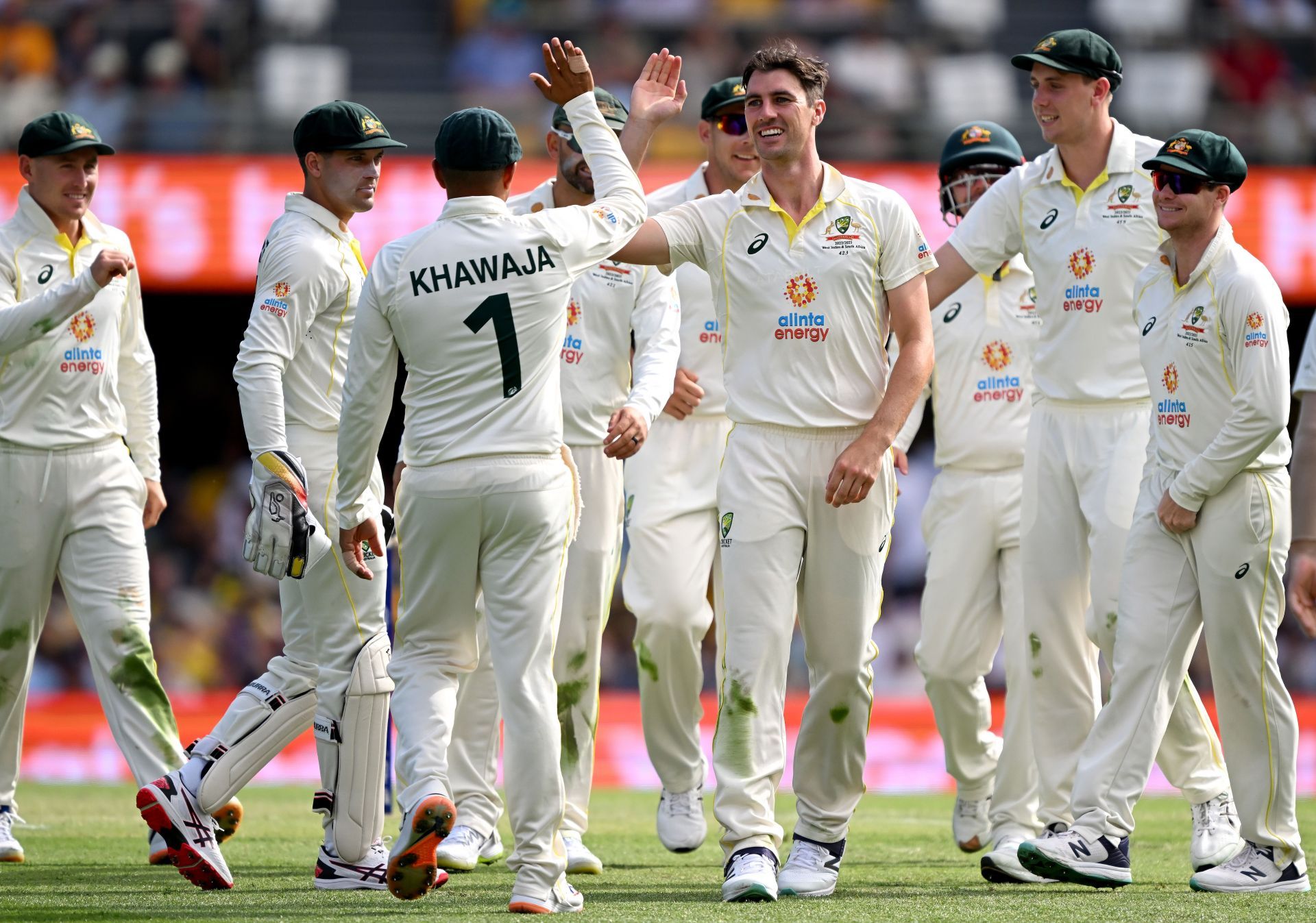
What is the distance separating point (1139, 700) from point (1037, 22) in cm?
1490

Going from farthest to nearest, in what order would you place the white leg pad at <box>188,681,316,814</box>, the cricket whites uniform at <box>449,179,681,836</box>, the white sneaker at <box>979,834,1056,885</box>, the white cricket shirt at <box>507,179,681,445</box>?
the white cricket shirt at <box>507,179,681,445</box> < the cricket whites uniform at <box>449,179,681,836</box> < the white sneaker at <box>979,834,1056,885</box> < the white leg pad at <box>188,681,316,814</box>

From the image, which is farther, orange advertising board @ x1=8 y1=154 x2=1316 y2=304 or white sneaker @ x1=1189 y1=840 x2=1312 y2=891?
orange advertising board @ x1=8 y1=154 x2=1316 y2=304

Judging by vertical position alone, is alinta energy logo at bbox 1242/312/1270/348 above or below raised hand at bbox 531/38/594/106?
below

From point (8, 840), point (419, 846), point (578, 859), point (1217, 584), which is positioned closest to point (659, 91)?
point (1217, 584)

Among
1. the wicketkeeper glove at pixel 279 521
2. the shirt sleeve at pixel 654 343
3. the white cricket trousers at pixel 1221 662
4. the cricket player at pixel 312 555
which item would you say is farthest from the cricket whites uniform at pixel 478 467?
the white cricket trousers at pixel 1221 662

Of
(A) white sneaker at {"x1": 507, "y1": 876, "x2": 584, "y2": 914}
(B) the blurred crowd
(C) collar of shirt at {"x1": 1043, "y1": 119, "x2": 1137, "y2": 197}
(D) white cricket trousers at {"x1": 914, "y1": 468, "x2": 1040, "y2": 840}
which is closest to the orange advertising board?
(B) the blurred crowd

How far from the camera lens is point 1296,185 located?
15.5 metres

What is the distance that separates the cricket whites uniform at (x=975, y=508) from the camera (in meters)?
7.77

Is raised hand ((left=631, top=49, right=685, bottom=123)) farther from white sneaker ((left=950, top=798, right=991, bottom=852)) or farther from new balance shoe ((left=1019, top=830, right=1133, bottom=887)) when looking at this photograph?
white sneaker ((left=950, top=798, right=991, bottom=852))

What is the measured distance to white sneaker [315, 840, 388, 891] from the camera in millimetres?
6352

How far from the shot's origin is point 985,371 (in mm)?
7941

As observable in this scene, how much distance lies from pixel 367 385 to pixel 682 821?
9.34ft

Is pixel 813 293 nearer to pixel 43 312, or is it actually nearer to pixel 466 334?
pixel 466 334

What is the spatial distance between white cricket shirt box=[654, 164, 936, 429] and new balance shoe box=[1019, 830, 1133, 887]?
162 centimetres
